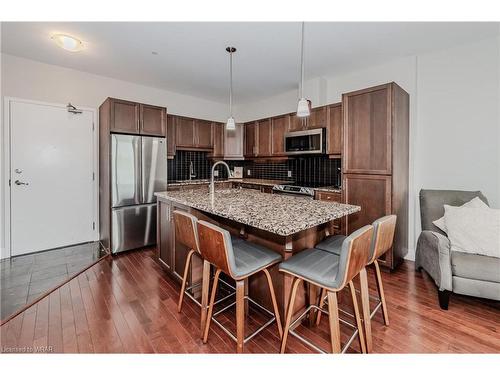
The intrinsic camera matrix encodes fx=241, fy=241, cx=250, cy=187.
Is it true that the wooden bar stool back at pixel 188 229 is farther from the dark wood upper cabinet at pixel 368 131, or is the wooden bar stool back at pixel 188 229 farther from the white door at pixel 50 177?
the white door at pixel 50 177

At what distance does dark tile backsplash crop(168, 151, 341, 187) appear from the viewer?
3.98 metres

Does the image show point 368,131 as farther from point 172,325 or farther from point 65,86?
point 65,86

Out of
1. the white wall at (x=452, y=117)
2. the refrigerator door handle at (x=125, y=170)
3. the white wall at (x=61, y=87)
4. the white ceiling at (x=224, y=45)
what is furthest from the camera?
the refrigerator door handle at (x=125, y=170)

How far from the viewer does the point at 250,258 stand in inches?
62.9

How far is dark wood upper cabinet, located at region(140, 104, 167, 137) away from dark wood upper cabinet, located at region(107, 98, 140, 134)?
0.28 ft

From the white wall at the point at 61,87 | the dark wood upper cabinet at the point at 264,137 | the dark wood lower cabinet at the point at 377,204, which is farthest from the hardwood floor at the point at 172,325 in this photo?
the dark wood upper cabinet at the point at 264,137

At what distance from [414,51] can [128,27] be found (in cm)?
329

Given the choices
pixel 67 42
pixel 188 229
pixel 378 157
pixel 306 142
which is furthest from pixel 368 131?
Result: pixel 67 42

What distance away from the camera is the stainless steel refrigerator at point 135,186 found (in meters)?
3.34

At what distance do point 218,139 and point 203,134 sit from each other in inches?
13.9

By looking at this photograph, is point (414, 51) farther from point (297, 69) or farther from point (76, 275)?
point (76, 275)

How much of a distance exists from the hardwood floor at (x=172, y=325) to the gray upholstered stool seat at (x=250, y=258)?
1.89ft
